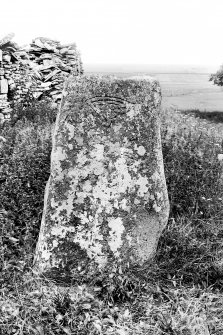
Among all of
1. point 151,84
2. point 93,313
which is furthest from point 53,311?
point 151,84

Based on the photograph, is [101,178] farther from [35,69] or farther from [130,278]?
[35,69]

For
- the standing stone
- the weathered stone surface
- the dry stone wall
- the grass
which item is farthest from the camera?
the dry stone wall

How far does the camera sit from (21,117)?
11.2 metres

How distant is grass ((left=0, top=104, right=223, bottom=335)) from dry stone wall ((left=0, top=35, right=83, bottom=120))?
7.10 metres

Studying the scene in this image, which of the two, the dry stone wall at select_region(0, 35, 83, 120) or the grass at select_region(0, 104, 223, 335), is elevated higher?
the dry stone wall at select_region(0, 35, 83, 120)

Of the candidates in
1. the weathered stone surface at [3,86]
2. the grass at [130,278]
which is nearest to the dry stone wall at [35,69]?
the weathered stone surface at [3,86]

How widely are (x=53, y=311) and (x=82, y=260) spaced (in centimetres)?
87

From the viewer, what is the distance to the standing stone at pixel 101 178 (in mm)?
4523

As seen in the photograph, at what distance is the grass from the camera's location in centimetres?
375

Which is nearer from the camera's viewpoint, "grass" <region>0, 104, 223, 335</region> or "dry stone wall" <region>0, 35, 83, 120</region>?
"grass" <region>0, 104, 223, 335</region>

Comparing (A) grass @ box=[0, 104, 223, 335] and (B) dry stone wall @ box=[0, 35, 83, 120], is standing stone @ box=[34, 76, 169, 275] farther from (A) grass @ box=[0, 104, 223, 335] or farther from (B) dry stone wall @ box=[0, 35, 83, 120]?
(B) dry stone wall @ box=[0, 35, 83, 120]

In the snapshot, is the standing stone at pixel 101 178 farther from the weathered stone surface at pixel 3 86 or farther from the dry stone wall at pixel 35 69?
the weathered stone surface at pixel 3 86

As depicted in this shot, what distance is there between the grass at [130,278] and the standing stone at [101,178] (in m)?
0.25

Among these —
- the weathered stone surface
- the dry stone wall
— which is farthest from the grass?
the dry stone wall
